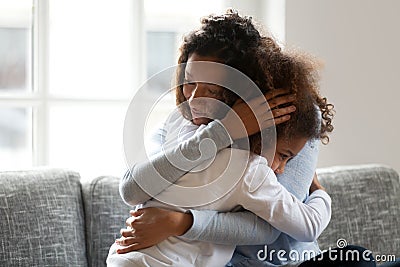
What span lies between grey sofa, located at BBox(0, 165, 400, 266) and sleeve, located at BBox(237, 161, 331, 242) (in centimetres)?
41

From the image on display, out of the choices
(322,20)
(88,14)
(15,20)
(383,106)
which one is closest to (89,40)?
(88,14)

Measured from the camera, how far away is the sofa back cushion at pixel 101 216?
1934 mm

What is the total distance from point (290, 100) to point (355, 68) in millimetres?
911

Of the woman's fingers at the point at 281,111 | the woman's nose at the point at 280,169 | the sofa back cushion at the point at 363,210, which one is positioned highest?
the woman's fingers at the point at 281,111

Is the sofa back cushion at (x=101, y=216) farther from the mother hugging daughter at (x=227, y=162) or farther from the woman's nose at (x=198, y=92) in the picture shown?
the woman's nose at (x=198, y=92)

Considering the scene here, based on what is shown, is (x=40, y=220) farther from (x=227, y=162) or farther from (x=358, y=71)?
(x=358, y=71)

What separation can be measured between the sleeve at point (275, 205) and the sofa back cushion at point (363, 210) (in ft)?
1.32

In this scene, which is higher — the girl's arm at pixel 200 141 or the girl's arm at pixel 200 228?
the girl's arm at pixel 200 141

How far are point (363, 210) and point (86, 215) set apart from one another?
76 cm

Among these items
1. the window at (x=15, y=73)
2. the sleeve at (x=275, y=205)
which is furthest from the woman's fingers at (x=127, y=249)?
the window at (x=15, y=73)

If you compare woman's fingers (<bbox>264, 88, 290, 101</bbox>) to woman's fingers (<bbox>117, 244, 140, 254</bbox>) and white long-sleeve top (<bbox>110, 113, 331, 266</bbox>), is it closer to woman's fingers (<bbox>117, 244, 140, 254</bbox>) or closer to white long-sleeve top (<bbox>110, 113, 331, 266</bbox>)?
white long-sleeve top (<bbox>110, 113, 331, 266</bbox>)

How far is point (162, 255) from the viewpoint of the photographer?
159 cm

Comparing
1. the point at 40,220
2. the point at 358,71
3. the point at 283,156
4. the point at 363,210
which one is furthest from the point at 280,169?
the point at 358,71

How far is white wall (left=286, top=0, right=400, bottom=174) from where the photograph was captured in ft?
8.13
